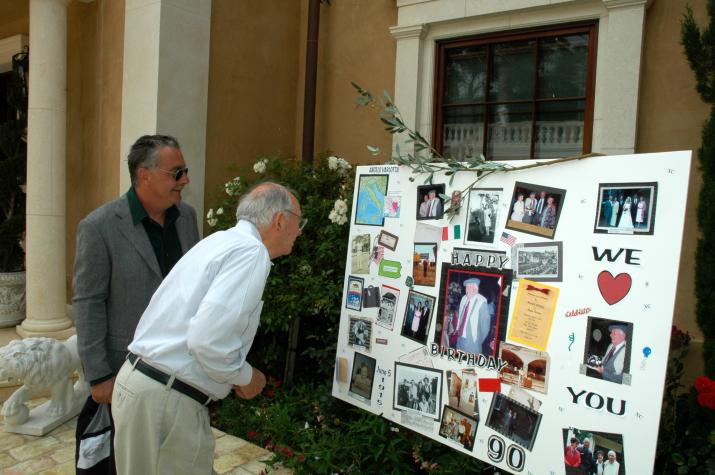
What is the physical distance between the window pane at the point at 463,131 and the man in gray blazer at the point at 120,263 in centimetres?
318

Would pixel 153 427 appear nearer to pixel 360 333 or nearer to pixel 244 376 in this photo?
pixel 244 376

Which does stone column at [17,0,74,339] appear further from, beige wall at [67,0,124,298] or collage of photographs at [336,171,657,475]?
collage of photographs at [336,171,657,475]

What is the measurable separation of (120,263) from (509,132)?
3.70m

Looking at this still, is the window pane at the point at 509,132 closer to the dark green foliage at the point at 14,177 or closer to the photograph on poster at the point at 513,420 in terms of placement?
the photograph on poster at the point at 513,420

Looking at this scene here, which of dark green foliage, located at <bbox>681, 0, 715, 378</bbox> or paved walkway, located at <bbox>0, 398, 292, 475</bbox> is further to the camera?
paved walkway, located at <bbox>0, 398, 292, 475</bbox>

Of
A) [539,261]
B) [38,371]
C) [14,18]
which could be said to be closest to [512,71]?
[539,261]

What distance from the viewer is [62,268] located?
543cm

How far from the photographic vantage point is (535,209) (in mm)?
2434

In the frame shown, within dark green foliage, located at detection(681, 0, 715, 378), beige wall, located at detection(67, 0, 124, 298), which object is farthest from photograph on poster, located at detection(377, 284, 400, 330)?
beige wall, located at detection(67, 0, 124, 298)

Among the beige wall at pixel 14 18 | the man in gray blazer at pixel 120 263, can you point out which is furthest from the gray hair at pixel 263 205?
the beige wall at pixel 14 18

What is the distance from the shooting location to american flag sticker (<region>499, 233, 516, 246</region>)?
2.48m

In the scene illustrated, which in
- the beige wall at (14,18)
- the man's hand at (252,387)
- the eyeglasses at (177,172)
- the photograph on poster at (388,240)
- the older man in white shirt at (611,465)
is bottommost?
the older man in white shirt at (611,465)

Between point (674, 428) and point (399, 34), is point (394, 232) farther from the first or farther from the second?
point (399, 34)

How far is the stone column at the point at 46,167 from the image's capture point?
5160mm
